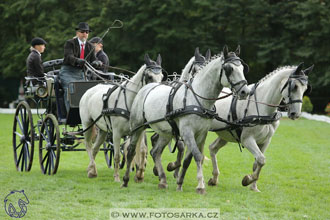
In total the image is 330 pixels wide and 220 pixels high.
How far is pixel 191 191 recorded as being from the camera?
8984 mm

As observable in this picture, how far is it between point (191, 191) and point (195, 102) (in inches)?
54.8

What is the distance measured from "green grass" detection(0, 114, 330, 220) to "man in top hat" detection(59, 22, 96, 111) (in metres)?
1.83

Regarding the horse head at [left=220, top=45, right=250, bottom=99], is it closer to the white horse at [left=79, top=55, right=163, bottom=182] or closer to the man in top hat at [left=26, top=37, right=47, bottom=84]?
the white horse at [left=79, top=55, right=163, bottom=182]

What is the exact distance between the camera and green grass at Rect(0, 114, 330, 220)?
24.7 ft

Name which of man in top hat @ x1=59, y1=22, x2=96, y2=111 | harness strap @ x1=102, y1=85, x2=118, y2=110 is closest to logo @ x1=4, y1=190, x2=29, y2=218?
harness strap @ x1=102, y1=85, x2=118, y2=110

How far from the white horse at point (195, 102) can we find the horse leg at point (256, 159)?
71 cm

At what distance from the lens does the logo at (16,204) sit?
730cm

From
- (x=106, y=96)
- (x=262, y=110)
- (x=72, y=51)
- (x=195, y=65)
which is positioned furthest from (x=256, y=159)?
(x=72, y=51)

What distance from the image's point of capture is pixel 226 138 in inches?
390

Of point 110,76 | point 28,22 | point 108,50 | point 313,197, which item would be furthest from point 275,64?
point 313,197

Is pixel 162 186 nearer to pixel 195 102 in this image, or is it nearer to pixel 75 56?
pixel 195 102

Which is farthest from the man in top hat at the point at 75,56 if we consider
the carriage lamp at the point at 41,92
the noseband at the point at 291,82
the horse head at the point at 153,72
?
the noseband at the point at 291,82

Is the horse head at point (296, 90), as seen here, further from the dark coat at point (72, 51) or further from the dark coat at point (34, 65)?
the dark coat at point (34, 65)

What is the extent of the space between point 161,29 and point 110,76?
20.5 m
